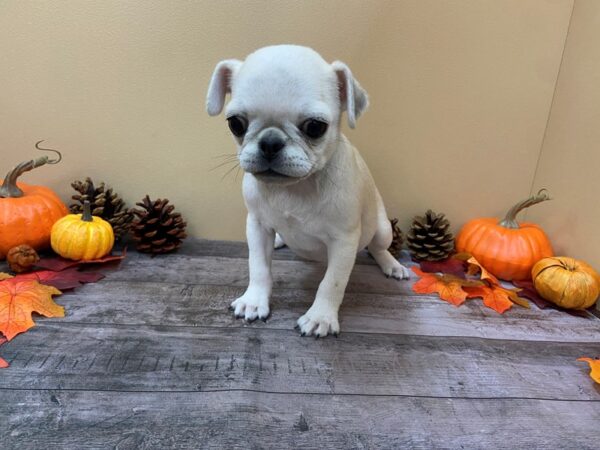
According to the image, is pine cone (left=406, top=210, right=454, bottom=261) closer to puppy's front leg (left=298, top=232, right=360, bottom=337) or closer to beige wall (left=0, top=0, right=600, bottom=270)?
beige wall (left=0, top=0, right=600, bottom=270)

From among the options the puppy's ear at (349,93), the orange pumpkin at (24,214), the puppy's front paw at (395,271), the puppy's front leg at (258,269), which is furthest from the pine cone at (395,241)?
the orange pumpkin at (24,214)

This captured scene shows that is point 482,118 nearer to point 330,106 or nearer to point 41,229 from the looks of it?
point 330,106

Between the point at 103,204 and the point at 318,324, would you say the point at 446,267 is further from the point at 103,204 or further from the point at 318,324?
the point at 103,204

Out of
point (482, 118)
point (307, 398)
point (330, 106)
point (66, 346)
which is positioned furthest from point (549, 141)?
point (66, 346)

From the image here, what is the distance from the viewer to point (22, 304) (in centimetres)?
140

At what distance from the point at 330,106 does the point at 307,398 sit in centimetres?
87

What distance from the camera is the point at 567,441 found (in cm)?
102

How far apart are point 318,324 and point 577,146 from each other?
1.60 metres

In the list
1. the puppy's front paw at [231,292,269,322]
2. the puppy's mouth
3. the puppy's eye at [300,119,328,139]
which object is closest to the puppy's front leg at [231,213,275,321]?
the puppy's front paw at [231,292,269,322]

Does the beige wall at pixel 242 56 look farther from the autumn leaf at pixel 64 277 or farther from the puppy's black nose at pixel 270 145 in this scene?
the puppy's black nose at pixel 270 145

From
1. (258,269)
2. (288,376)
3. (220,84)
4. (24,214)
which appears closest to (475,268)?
(258,269)

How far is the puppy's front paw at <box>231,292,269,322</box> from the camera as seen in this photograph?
4.90 ft

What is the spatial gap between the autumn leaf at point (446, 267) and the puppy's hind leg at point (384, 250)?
0.13 metres

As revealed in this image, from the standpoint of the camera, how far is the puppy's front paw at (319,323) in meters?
1.42
